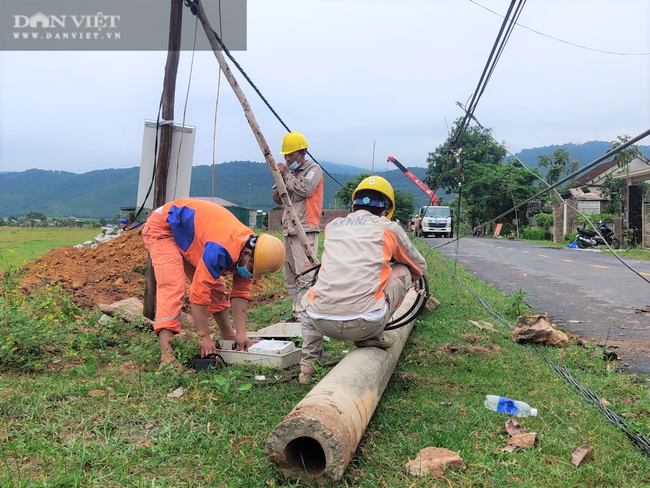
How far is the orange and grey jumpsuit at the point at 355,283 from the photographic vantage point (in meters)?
3.41

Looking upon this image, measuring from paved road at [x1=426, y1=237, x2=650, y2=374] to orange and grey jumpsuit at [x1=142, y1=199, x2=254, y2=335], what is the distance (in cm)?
357

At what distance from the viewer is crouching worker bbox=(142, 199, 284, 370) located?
4.02 metres

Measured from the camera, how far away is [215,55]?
16.6 ft

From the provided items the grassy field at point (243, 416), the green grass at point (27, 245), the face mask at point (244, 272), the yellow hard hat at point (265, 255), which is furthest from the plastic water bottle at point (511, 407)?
the green grass at point (27, 245)

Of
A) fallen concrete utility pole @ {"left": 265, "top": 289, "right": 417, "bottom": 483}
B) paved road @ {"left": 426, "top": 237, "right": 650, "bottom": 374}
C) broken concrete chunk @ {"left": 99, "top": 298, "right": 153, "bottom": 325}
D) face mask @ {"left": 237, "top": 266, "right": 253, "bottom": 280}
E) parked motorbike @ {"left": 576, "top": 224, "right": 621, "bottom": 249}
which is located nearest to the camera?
fallen concrete utility pole @ {"left": 265, "top": 289, "right": 417, "bottom": 483}

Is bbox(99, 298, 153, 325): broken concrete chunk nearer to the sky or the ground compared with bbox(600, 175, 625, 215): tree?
nearer to the ground

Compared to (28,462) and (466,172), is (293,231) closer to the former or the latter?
(28,462)

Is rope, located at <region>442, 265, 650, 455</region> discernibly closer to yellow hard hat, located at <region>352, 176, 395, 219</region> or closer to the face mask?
yellow hard hat, located at <region>352, 176, 395, 219</region>

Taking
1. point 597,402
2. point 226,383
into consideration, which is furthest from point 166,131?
point 597,402

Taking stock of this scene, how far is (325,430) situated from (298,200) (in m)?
3.71

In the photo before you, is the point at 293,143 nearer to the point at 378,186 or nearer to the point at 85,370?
the point at 378,186

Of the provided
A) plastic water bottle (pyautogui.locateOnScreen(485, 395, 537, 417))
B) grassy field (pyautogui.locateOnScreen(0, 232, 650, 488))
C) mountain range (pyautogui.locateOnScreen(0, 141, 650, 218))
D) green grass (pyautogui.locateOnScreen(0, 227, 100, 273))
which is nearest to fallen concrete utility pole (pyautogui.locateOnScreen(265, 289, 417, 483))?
grassy field (pyautogui.locateOnScreen(0, 232, 650, 488))

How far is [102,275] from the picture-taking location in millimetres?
8352

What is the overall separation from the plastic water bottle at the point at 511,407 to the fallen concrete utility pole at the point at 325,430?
0.92 metres
